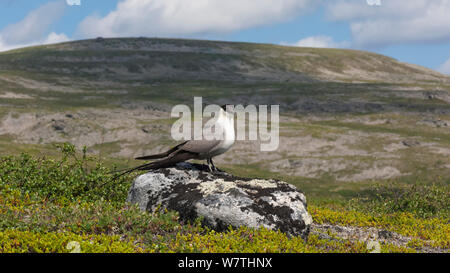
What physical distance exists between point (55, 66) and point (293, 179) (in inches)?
4139

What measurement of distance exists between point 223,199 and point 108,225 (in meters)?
2.63

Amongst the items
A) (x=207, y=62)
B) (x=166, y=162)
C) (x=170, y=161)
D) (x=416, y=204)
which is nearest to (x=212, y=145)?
(x=170, y=161)

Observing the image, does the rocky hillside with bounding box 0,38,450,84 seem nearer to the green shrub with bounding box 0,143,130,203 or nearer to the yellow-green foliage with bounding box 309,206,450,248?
the green shrub with bounding box 0,143,130,203

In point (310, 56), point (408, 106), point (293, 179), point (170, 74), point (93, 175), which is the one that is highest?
point (310, 56)

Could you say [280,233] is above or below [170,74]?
below

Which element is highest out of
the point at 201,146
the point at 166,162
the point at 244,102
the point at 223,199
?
the point at 244,102

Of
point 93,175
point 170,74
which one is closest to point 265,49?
point 170,74

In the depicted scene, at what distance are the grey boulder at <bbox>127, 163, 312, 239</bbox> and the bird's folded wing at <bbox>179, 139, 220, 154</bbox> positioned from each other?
2.72ft

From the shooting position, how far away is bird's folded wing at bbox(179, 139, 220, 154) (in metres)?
11.9

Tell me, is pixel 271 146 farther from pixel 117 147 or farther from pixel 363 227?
pixel 363 227

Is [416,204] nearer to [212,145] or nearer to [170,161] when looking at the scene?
[212,145]

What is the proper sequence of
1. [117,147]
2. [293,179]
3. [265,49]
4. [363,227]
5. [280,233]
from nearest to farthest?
[280,233] < [363,227] < [293,179] < [117,147] < [265,49]

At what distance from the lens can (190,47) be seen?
17738 centimetres

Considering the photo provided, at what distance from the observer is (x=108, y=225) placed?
10.7 m
